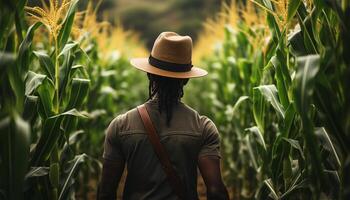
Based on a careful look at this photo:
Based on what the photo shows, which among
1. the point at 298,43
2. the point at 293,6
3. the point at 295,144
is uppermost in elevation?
the point at 293,6

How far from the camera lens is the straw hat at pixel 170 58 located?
8.42 ft

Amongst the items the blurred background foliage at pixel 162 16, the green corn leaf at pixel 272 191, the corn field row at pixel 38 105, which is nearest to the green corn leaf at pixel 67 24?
the corn field row at pixel 38 105

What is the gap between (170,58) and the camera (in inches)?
102

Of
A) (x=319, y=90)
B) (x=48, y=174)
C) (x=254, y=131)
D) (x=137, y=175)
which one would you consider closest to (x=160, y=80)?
(x=137, y=175)

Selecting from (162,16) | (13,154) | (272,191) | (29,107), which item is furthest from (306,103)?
(162,16)

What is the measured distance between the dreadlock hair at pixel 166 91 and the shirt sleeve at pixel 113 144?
0.25 m

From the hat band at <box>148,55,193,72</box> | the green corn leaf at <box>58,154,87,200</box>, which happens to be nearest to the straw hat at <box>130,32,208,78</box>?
the hat band at <box>148,55,193,72</box>

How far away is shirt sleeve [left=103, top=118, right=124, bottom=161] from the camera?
254cm

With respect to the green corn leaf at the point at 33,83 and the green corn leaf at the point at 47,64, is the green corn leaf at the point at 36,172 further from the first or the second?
the green corn leaf at the point at 47,64

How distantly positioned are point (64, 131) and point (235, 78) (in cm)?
270

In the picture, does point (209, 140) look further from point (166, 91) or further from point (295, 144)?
point (295, 144)

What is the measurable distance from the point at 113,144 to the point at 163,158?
0.28m

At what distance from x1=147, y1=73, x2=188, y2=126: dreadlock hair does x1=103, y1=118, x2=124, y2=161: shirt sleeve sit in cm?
25

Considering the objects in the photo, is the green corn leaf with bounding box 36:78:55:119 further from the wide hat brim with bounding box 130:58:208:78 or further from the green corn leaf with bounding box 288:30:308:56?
the green corn leaf with bounding box 288:30:308:56
